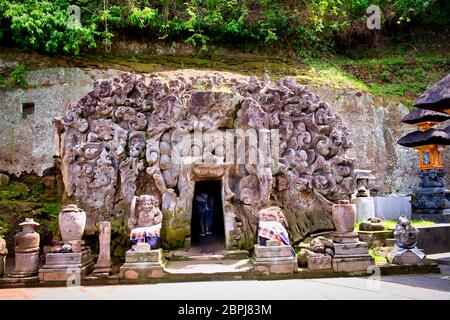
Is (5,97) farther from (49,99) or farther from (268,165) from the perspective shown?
(268,165)

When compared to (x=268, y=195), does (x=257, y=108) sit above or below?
above

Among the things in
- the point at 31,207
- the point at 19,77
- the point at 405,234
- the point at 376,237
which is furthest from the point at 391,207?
the point at 19,77

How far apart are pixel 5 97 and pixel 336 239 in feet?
44.3

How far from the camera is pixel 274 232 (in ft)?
26.8

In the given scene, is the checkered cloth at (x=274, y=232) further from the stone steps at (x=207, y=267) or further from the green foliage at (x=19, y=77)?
the green foliage at (x=19, y=77)

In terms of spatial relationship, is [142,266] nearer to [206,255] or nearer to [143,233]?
[143,233]

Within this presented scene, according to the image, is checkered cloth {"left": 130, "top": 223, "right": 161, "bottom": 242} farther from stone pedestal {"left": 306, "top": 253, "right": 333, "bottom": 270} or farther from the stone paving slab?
stone pedestal {"left": 306, "top": 253, "right": 333, "bottom": 270}

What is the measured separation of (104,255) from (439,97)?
893 centimetres

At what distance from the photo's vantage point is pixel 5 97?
14.2 meters

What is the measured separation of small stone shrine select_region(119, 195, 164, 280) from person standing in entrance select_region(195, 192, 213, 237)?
1.92 m

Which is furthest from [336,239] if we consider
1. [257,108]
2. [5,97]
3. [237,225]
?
[5,97]

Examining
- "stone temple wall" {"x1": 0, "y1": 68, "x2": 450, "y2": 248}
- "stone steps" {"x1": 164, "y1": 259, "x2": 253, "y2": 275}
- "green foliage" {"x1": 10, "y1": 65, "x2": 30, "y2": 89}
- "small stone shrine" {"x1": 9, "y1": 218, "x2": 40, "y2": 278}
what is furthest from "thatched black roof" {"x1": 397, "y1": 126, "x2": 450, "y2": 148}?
"green foliage" {"x1": 10, "y1": 65, "x2": 30, "y2": 89}

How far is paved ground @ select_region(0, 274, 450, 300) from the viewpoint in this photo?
247 inches
